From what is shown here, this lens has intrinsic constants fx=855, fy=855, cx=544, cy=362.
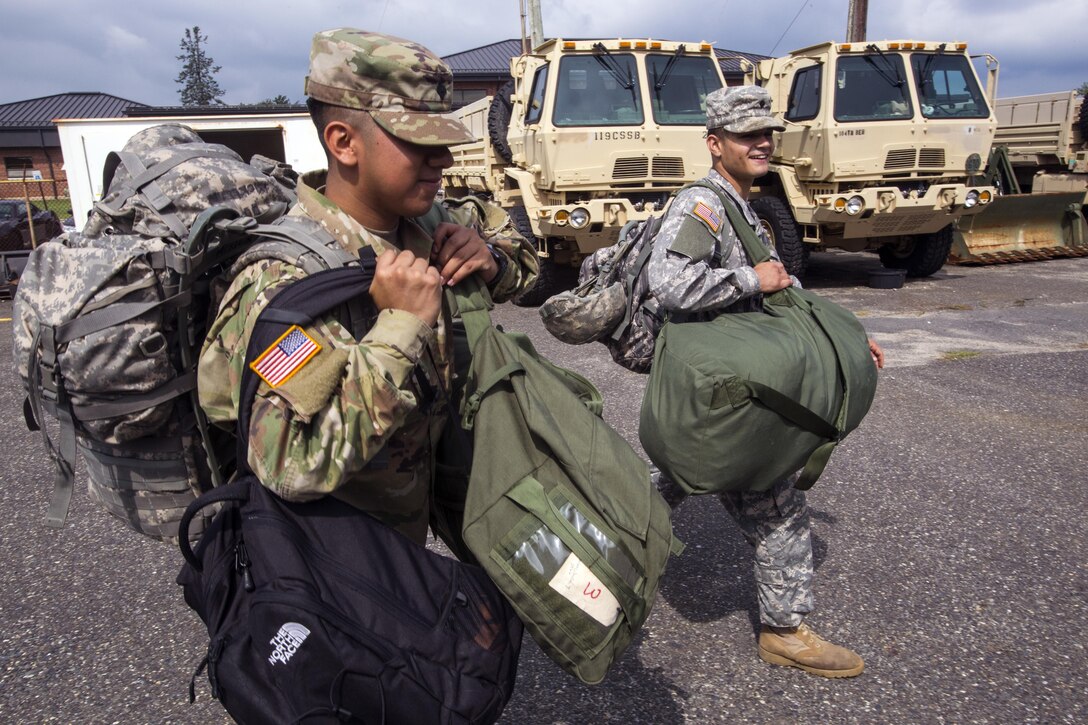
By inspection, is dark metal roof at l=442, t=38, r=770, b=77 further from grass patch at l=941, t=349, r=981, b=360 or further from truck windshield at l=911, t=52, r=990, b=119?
grass patch at l=941, t=349, r=981, b=360

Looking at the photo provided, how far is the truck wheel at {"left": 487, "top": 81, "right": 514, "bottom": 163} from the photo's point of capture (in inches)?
398

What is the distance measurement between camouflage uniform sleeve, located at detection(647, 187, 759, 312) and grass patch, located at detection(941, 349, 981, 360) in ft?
14.5

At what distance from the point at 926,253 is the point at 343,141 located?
9994mm

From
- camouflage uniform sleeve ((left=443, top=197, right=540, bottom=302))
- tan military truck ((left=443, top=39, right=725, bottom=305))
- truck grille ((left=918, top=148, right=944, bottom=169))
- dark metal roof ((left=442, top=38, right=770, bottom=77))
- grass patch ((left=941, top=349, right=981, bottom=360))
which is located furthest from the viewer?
dark metal roof ((left=442, top=38, right=770, bottom=77))

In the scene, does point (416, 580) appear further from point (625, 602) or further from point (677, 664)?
point (677, 664)

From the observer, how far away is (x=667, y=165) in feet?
28.5

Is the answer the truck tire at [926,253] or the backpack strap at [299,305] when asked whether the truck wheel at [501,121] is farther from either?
the backpack strap at [299,305]

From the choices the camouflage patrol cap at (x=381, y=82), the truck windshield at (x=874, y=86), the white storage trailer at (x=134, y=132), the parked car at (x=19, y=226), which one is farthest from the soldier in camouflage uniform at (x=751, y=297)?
the parked car at (x=19, y=226)

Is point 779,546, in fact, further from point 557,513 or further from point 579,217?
point 579,217

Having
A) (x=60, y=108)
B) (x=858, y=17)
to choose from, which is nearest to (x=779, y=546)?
(x=858, y=17)

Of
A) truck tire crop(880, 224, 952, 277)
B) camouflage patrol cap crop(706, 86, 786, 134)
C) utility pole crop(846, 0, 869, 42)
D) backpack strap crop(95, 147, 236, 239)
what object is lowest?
truck tire crop(880, 224, 952, 277)

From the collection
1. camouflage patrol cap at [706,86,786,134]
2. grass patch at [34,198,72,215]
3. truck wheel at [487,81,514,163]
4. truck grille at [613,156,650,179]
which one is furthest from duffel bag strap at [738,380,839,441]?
grass patch at [34,198,72,215]

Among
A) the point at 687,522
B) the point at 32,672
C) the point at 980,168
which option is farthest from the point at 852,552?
the point at 980,168

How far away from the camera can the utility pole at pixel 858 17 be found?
15.6 m
